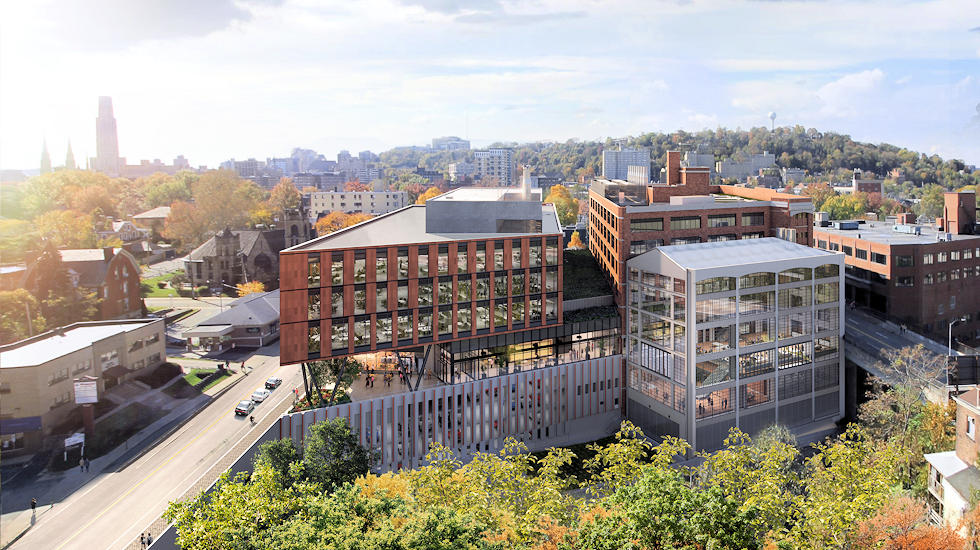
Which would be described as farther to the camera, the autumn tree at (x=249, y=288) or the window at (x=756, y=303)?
the autumn tree at (x=249, y=288)

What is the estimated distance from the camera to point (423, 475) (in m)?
29.7

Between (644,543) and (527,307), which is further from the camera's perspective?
(527,307)

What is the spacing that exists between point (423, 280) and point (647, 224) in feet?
69.4

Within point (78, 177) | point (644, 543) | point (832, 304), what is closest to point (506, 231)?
point (832, 304)

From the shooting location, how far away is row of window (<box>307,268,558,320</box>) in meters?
43.1

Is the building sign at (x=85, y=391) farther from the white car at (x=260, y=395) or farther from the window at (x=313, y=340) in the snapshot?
the window at (x=313, y=340)

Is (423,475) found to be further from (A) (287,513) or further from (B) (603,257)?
(B) (603,257)

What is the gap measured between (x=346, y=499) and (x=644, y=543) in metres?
11.5

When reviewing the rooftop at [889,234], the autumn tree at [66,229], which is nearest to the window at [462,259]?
the rooftop at [889,234]

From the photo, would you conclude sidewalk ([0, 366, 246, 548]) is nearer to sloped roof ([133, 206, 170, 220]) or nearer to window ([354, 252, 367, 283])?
window ([354, 252, 367, 283])

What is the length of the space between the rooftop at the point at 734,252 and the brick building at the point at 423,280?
9.61 m

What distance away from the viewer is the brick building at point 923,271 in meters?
65.3

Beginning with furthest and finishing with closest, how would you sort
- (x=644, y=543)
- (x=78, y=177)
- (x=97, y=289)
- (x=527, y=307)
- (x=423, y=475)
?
1. (x=78, y=177)
2. (x=97, y=289)
3. (x=527, y=307)
4. (x=423, y=475)
5. (x=644, y=543)

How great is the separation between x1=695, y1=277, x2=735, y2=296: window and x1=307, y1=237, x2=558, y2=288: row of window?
11.1 meters
